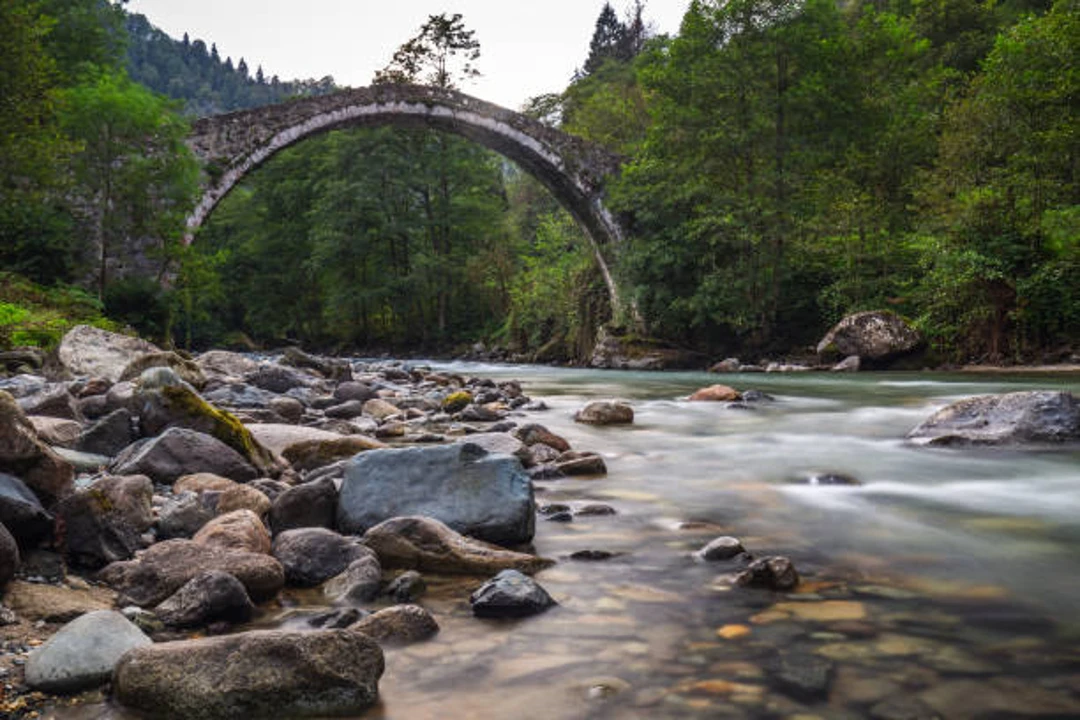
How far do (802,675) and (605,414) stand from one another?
534 centimetres

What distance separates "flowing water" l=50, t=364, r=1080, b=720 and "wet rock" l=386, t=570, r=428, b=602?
59 mm

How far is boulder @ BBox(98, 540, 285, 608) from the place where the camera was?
2.14 meters

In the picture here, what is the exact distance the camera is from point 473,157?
29.8 m

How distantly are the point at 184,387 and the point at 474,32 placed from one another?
29.0 m

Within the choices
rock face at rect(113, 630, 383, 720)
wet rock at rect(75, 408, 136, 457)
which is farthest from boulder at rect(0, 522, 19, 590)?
wet rock at rect(75, 408, 136, 457)

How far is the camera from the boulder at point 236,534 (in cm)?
242

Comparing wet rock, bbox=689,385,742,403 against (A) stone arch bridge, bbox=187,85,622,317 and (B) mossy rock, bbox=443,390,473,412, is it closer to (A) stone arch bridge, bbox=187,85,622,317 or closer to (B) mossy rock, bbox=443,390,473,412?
(B) mossy rock, bbox=443,390,473,412

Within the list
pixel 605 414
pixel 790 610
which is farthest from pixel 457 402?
pixel 790 610

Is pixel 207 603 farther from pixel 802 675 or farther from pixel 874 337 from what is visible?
pixel 874 337

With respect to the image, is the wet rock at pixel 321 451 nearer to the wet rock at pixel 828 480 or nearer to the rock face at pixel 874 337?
the wet rock at pixel 828 480

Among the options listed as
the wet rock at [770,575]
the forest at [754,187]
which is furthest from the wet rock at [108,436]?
the forest at [754,187]

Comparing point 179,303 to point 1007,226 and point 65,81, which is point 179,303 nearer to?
point 65,81

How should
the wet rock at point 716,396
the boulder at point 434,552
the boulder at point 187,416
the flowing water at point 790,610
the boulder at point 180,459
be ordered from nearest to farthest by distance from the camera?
the flowing water at point 790,610 → the boulder at point 434,552 → the boulder at point 180,459 → the boulder at point 187,416 → the wet rock at point 716,396

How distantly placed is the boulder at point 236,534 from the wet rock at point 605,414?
15.3ft
